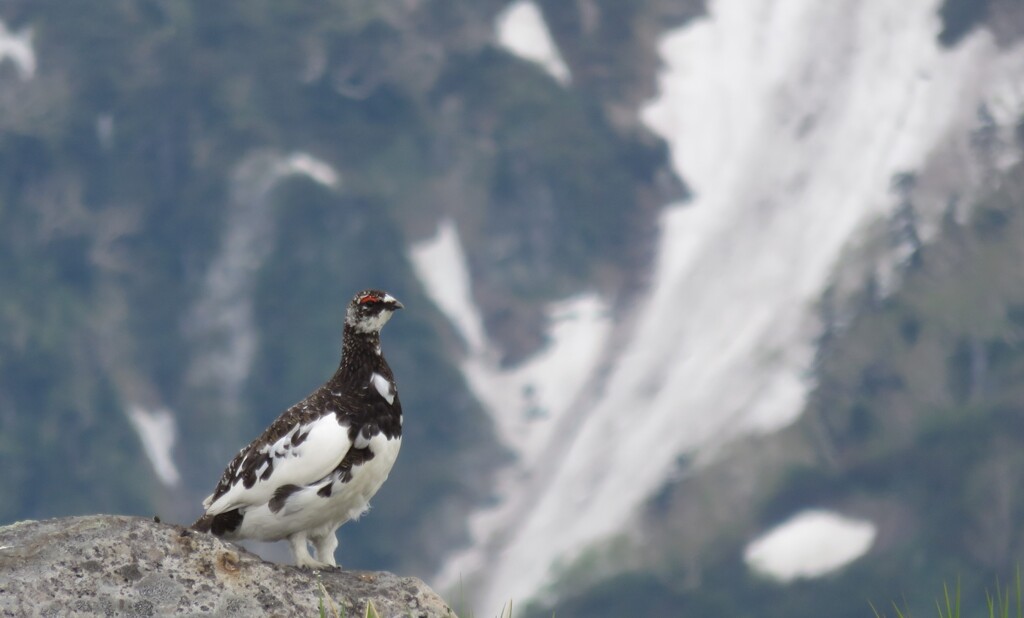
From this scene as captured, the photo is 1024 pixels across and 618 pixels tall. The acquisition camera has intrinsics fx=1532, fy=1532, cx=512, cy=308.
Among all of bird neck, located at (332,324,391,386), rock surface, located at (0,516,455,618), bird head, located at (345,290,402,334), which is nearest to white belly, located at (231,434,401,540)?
bird neck, located at (332,324,391,386)

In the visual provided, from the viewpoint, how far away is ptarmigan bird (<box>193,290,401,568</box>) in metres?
12.0

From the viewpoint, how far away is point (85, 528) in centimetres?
987

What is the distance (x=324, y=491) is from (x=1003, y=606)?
5424 mm

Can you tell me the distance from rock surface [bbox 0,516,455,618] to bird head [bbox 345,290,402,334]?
10.6ft

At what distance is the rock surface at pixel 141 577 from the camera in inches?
370

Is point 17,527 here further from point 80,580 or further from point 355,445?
point 355,445

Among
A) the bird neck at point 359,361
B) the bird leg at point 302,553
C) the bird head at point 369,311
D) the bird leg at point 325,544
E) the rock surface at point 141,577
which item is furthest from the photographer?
the bird head at point 369,311

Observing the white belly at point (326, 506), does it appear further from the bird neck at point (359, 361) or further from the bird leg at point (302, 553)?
the bird neck at point (359, 361)

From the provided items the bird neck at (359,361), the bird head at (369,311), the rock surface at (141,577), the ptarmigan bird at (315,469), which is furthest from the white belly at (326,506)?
the rock surface at (141,577)

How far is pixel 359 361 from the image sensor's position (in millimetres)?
13148

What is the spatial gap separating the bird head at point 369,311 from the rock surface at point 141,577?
10.6 ft

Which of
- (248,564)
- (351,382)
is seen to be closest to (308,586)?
(248,564)

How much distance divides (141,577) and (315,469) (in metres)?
2.51

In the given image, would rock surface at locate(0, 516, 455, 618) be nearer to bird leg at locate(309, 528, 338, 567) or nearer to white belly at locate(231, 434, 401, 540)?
white belly at locate(231, 434, 401, 540)
